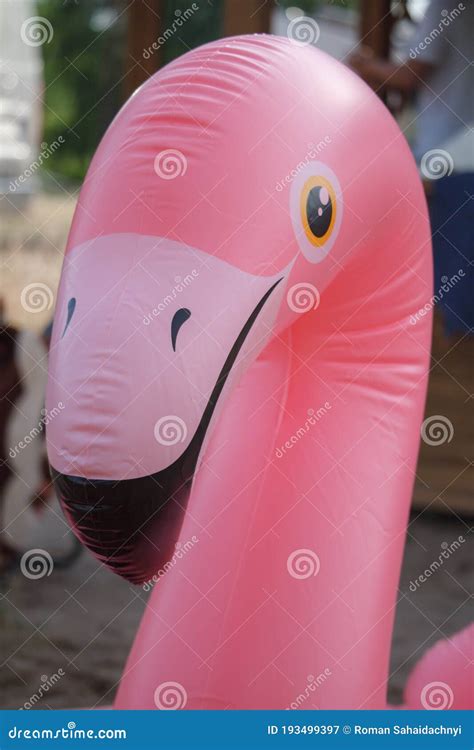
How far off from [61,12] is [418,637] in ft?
6.58

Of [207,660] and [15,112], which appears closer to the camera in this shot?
[207,660]

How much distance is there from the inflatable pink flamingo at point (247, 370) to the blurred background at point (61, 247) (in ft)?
3.29

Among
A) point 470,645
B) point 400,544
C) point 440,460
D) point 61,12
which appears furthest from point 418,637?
point 61,12

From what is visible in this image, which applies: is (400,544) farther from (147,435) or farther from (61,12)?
(61,12)

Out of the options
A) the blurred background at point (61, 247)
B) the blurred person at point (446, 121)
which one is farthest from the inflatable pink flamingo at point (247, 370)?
the blurred person at point (446, 121)

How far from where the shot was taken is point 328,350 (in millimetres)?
950

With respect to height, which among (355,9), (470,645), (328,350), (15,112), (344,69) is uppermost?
(355,9)

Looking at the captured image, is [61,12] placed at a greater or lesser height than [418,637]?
greater

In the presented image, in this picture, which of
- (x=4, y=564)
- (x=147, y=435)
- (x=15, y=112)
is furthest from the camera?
(x=4, y=564)

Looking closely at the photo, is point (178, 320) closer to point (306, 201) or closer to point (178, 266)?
point (178, 266)

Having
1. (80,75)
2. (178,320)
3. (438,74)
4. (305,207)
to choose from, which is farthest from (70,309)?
(438,74)

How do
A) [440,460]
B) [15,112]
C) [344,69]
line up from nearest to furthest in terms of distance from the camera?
[344,69] → [15,112] → [440,460]

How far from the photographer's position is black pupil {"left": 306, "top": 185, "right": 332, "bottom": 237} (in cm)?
83

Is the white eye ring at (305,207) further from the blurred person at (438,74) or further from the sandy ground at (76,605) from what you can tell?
the blurred person at (438,74)
